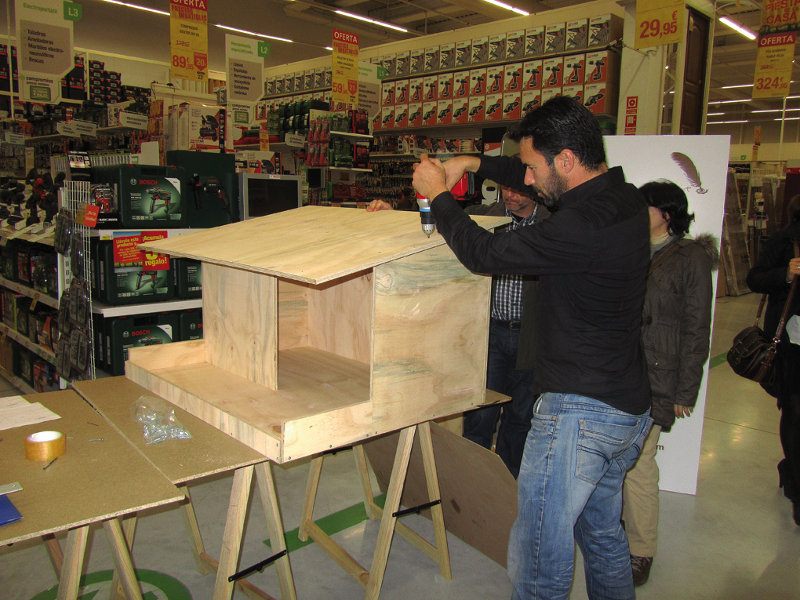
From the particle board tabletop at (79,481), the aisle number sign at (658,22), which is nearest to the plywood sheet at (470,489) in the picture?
the particle board tabletop at (79,481)

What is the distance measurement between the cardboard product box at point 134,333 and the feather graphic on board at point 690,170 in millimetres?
2962

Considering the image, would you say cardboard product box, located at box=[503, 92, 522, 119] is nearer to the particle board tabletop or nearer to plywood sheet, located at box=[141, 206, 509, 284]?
plywood sheet, located at box=[141, 206, 509, 284]

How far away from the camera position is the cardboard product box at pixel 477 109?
23.6 feet

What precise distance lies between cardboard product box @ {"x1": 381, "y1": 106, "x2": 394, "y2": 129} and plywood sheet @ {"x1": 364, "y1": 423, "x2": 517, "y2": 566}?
6387mm

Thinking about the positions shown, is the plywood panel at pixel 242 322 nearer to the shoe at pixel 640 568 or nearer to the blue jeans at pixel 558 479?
the blue jeans at pixel 558 479

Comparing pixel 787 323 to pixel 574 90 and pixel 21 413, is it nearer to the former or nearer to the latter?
pixel 21 413

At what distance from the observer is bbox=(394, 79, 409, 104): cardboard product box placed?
8125 millimetres

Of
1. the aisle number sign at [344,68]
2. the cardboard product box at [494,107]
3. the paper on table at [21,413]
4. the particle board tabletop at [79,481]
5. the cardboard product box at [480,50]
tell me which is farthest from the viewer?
the cardboard product box at [480,50]

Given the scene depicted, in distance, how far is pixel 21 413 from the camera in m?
1.87

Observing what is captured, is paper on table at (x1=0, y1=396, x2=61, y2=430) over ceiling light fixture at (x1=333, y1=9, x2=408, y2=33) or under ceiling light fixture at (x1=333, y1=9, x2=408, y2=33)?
under

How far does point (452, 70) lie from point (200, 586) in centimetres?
687

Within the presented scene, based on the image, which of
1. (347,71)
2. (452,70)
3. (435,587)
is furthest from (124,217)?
(452,70)

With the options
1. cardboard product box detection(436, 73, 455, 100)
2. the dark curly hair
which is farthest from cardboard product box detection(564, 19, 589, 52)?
the dark curly hair

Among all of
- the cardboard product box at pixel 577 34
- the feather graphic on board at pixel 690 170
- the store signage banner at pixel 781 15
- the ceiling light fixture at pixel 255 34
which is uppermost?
the ceiling light fixture at pixel 255 34
